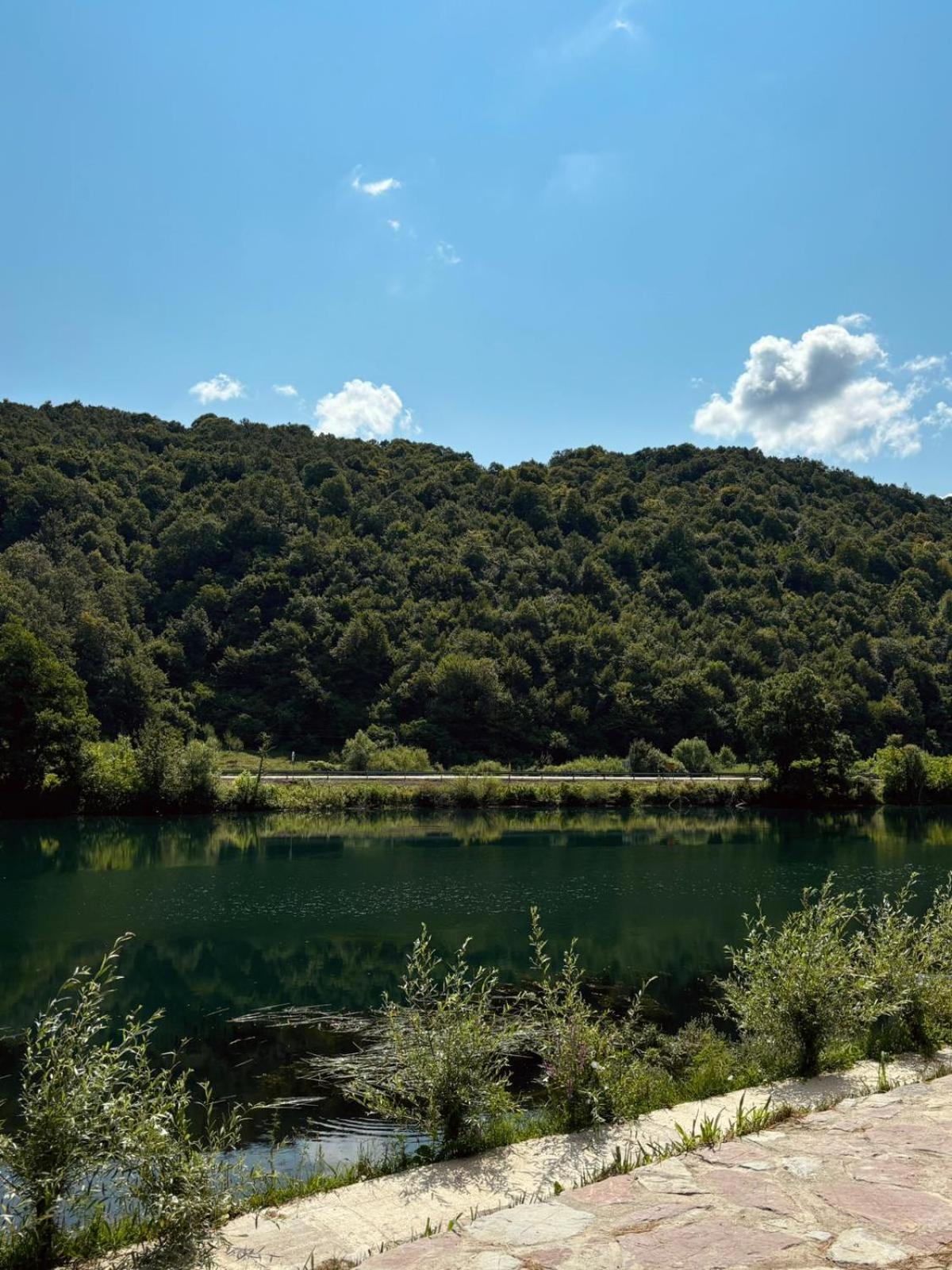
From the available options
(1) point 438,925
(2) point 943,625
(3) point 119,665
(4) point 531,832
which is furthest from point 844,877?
(2) point 943,625

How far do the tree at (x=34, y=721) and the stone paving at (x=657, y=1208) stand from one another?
147 feet

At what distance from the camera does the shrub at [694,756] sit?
6968cm

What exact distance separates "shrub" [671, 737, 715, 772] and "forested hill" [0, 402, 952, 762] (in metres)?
7.71

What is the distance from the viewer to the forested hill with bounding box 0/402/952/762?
78.1 m

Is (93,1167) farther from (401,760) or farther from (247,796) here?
(401,760)

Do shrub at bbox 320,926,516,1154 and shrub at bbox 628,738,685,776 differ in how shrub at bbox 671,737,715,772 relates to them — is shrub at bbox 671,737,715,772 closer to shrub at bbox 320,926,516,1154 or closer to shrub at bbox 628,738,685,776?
shrub at bbox 628,738,685,776

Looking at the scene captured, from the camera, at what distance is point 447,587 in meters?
94.2

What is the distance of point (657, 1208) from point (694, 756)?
67.7 meters

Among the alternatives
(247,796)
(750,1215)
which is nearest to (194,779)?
(247,796)

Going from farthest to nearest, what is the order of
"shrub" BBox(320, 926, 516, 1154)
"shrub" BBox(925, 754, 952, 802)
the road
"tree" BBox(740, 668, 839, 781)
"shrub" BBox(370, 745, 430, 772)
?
"shrub" BBox(370, 745, 430, 772), "shrub" BBox(925, 754, 952, 802), the road, "tree" BBox(740, 668, 839, 781), "shrub" BBox(320, 926, 516, 1154)

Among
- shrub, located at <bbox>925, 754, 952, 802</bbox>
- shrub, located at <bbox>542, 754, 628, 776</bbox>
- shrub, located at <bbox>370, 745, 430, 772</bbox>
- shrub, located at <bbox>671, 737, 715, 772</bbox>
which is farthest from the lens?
shrub, located at <bbox>671, 737, 715, 772</bbox>

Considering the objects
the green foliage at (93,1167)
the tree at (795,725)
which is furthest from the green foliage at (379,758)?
the green foliage at (93,1167)

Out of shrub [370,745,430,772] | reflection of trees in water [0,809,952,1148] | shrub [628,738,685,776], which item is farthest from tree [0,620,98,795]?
shrub [628,738,685,776]

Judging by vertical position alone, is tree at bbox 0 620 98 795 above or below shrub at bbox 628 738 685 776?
above
